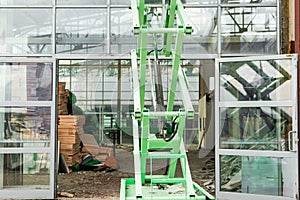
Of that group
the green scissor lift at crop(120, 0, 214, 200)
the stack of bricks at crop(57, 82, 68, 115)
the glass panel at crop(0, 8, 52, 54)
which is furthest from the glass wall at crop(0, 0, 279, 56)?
the stack of bricks at crop(57, 82, 68, 115)

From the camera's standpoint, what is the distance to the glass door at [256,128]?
6.18 m

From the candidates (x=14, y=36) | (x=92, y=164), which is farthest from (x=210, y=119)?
(x=14, y=36)

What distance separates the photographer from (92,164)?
1116 centimetres

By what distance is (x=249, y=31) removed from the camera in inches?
262

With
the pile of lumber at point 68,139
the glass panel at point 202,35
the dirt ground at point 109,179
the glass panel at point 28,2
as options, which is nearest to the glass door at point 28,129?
the dirt ground at point 109,179

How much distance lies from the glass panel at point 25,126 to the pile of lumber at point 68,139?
418 centimetres

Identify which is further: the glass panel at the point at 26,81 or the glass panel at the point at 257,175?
the glass panel at the point at 26,81

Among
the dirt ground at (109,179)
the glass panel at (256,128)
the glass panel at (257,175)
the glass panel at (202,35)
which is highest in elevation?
the glass panel at (202,35)

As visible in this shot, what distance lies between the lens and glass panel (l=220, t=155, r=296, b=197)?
6215 mm

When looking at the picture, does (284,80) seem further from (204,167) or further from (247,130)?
(204,167)

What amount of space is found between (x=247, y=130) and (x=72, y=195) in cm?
264

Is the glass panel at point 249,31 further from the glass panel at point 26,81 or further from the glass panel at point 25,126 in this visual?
the glass panel at point 25,126

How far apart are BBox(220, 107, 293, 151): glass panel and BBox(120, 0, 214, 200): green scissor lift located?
199cm

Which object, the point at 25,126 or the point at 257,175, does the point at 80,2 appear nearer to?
the point at 25,126
